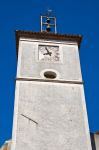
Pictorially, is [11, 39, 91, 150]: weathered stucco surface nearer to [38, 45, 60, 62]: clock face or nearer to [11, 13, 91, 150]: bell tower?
[11, 13, 91, 150]: bell tower

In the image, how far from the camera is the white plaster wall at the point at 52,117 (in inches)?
516

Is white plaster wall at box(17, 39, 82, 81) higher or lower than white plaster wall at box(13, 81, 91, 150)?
higher

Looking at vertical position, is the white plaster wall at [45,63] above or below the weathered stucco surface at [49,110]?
above

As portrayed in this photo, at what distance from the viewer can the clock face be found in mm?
16909

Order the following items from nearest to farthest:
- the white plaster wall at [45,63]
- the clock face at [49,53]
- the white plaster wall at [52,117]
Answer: the white plaster wall at [52,117] → the white plaster wall at [45,63] → the clock face at [49,53]

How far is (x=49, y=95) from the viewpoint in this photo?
14.9 m

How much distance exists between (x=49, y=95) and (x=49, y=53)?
3.00 m

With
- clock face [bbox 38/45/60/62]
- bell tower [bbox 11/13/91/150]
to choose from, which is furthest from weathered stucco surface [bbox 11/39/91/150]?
clock face [bbox 38/45/60/62]

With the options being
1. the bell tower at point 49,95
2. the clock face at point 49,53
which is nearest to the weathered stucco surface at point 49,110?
the bell tower at point 49,95

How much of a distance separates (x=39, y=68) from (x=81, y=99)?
2493 millimetres

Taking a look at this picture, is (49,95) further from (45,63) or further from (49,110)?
Answer: (45,63)

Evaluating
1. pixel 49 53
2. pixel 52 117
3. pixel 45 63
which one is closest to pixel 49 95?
pixel 52 117

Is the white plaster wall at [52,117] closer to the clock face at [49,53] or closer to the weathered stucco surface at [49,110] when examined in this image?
the weathered stucco surface at [49,110]

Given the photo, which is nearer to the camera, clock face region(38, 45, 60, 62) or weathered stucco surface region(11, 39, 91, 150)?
weathered stucco surface region(11, 39, 91, 150)
